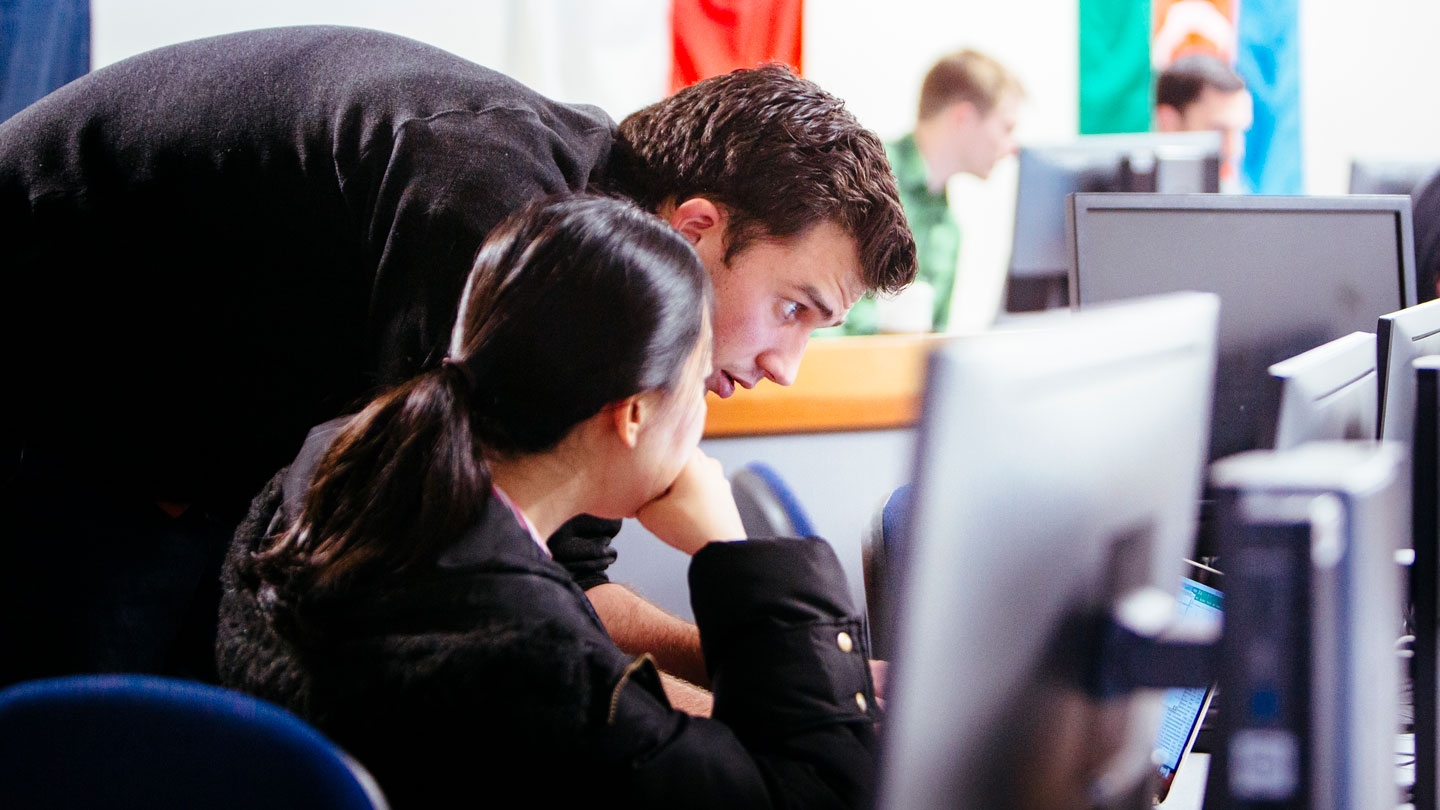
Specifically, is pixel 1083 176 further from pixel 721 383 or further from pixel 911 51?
pixel 911 51

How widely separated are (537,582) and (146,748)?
0.25 meters

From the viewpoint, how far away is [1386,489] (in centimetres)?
60

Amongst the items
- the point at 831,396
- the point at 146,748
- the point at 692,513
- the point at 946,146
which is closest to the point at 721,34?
the point at 946,146

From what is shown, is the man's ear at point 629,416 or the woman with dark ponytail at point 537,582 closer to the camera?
the woman with dark ponytail at point 537,582

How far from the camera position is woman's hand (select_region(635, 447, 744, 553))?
Answer: 1.00 metres

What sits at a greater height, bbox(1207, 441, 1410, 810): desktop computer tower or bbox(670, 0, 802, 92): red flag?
bbox(670, 0, 802, 92): red flag

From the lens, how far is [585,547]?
133cm

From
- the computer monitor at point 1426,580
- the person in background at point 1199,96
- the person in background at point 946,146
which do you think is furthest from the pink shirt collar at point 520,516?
the person in background at point 1199,96

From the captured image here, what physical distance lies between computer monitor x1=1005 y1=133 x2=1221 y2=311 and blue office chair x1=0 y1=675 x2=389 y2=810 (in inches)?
70.8

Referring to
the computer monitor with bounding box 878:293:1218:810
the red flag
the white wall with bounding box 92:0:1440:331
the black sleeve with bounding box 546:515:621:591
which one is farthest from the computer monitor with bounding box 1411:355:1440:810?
the red flag

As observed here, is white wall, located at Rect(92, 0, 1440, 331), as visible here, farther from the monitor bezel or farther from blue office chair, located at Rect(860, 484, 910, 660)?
blue office chair, located at Rect(860, 484, 910, 660)

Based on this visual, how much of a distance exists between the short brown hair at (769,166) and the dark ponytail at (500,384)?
1.13 ft

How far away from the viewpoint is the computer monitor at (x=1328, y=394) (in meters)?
0.84

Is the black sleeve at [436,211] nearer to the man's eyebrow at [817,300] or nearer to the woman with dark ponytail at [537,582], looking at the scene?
the woman with dark ponytail at [537,582]
